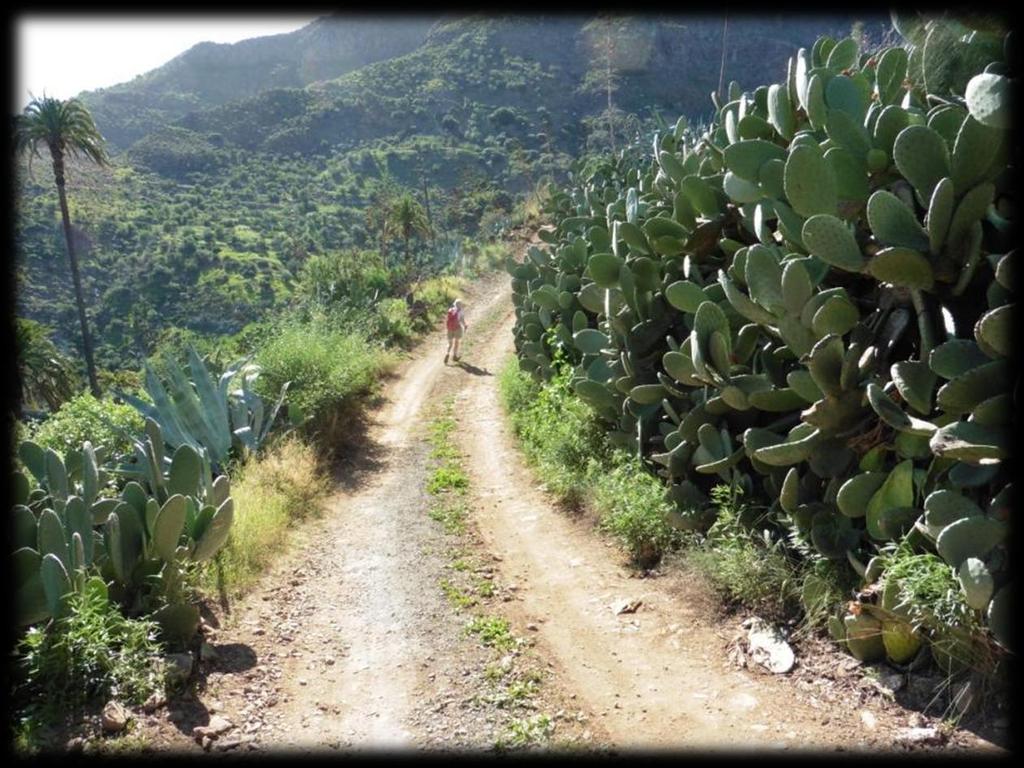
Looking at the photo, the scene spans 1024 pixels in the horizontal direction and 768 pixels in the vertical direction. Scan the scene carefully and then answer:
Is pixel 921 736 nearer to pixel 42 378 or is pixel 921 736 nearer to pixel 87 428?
pixel 87 428

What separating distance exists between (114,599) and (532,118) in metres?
54.9

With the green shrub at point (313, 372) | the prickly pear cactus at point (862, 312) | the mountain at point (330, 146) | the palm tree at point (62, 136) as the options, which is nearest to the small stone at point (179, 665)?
the prickly pear cactus at point (862, 312)

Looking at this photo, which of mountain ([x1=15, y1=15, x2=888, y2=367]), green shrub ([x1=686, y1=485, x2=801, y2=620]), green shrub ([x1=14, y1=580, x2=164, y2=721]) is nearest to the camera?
green shrub ([x1=14, y1=580, x2=164, y2=721])

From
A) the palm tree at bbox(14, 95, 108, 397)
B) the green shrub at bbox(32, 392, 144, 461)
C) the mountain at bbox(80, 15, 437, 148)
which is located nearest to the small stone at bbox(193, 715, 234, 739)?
the green shrub at bbox(32, 392, 144, 461)

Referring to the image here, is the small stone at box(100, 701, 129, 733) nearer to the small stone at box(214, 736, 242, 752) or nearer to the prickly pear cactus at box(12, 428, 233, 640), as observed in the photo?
the small stone at box(214, 736, 242, 752)

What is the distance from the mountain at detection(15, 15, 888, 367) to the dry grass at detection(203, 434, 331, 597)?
22531 millimetres

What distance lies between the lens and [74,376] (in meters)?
18.4

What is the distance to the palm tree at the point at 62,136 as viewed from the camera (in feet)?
Result: 59.8

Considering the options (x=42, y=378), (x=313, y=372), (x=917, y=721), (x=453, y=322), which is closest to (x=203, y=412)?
(x=313, y=372)

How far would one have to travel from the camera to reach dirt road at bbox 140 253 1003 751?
3312mm

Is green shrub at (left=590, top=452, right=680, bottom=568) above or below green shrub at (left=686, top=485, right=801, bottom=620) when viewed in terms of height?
below

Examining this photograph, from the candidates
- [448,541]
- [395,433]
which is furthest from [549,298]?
[448,541]

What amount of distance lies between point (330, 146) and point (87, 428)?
5357 cm

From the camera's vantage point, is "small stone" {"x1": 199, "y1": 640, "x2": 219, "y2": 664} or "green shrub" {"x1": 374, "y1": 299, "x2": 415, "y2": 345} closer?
"small stone" {"x1": 199, "y1": 640, "x2": 219, "y2": 664}
